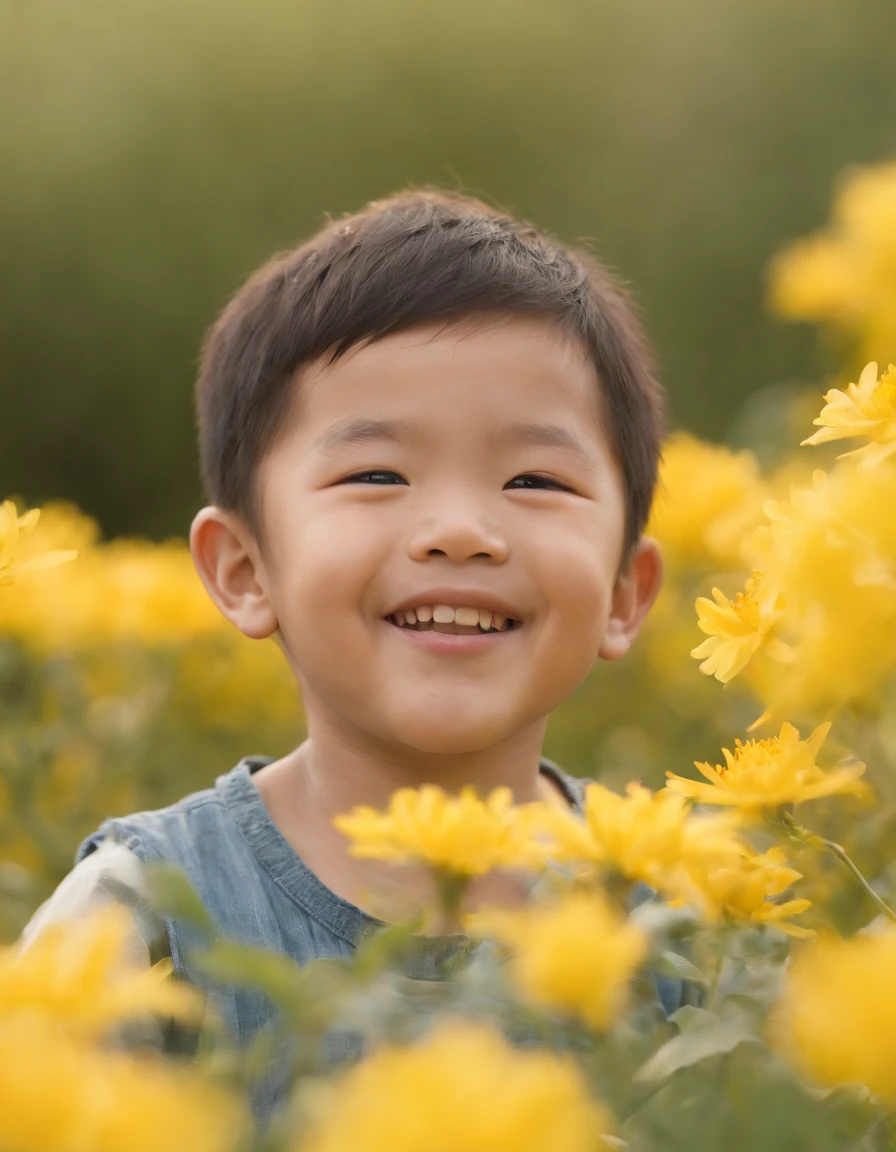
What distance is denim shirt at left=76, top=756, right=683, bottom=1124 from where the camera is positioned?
3.81 ft

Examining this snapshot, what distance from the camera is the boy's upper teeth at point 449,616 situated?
1186 millimetres

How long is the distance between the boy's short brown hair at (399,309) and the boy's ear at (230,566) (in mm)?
22

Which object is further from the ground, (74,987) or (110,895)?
(74,987)

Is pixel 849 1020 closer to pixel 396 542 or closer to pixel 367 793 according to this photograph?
pixel 396 542

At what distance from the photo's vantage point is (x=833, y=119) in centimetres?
443

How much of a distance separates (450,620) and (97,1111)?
0.73 m

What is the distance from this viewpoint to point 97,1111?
483 millimetres

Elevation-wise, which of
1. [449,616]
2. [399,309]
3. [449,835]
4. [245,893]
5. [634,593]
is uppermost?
[399,309]

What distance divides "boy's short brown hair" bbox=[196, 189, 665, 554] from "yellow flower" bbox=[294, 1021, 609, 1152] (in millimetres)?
832

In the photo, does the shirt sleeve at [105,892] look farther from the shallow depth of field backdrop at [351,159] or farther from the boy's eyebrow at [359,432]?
the shallow depth of field backdrop at [351,159]

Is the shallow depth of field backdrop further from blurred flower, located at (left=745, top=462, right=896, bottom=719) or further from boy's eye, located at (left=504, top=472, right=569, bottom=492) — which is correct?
blurred flower, located at (left=745, top=462, right=896, bottom=719)

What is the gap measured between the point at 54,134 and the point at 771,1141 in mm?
4147

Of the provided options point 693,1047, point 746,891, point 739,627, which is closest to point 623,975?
point 693,1047

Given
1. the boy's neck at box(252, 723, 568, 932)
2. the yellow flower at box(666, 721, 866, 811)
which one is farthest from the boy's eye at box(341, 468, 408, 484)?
the yellow flower at box(666, 721, 866, 811)
